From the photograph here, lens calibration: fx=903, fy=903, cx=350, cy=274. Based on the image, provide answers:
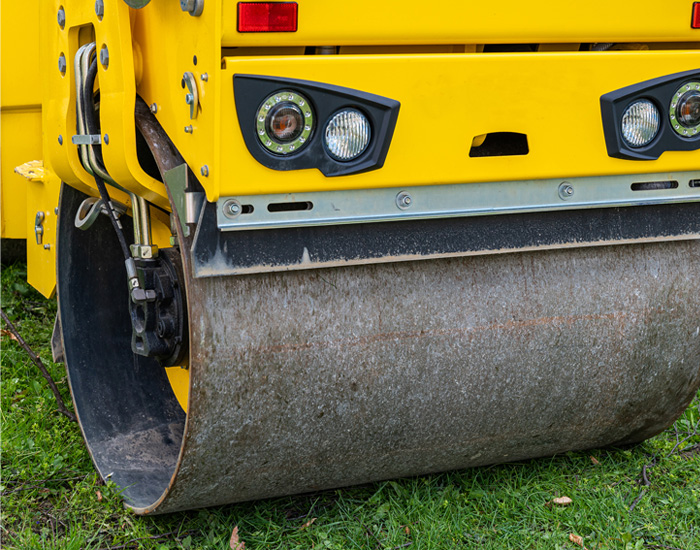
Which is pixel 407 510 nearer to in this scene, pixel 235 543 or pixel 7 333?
pixel 235 543

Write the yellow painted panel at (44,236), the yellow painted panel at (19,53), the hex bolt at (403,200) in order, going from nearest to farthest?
the hex bolt at (403,200) → the yellow painted panel at (44,236) → the yellow painted panel at (19,53)

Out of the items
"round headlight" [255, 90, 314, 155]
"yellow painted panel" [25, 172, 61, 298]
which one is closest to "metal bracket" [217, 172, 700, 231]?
"round headlight" [255, 90, 314, 155]

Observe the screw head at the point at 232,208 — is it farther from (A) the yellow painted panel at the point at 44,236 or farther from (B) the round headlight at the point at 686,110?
(A) the yellow painted panel at the point at 44,236

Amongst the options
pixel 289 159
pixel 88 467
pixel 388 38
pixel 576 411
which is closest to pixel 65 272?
pixel 88 467

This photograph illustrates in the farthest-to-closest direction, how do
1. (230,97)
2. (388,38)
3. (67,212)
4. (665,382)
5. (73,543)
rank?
(67,212) < (665,382) < (73,543) < (388,38) < (230,97)

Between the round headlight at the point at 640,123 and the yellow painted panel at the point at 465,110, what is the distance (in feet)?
0.17

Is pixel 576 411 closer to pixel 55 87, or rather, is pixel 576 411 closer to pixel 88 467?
pixel 88 467

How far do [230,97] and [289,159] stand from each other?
162 mm

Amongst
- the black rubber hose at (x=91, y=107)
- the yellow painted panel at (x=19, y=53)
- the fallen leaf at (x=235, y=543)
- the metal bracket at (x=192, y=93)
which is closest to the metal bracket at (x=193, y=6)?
the metal bracket at (x=192, y=93)

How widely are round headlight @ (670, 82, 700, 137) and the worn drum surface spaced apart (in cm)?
33

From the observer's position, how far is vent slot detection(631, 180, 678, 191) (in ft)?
6.52

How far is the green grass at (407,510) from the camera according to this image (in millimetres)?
2213

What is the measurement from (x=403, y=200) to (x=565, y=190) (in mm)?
373

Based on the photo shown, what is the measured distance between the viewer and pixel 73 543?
214 centimetres
